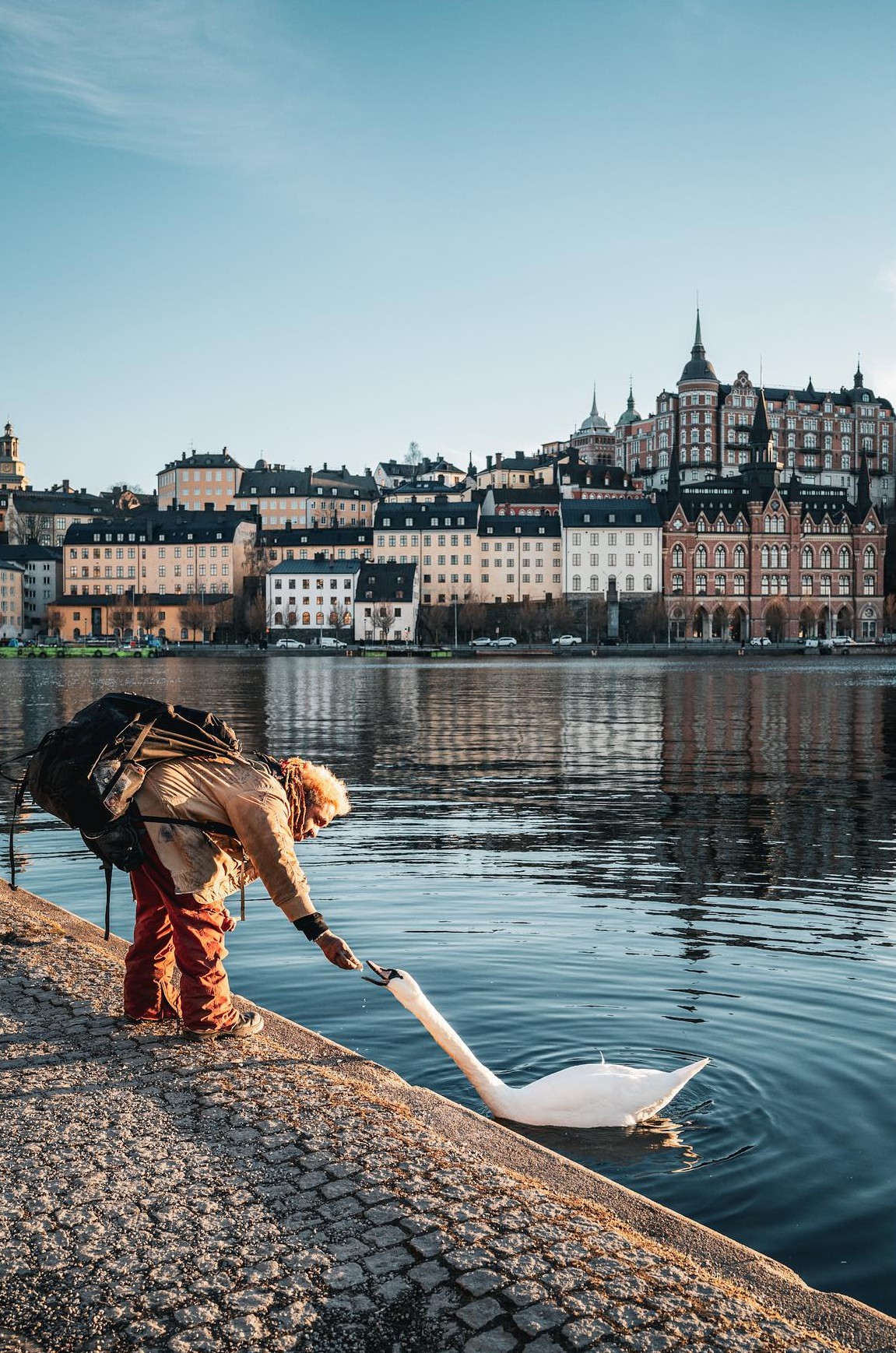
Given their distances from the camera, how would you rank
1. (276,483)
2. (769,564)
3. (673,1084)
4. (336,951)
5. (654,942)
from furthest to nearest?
(276,483) < (769,564) < (654,942) < (673,1084) < (336,951)

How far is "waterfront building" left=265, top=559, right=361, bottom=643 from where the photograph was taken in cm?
15338

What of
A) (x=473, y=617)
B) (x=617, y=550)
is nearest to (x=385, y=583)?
(x=473, y=617)

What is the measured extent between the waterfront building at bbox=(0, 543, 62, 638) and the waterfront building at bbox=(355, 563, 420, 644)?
1996 inches

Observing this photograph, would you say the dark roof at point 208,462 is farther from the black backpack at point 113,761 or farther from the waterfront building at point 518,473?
the black backpack at point 113,761

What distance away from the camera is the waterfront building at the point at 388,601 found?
150 m

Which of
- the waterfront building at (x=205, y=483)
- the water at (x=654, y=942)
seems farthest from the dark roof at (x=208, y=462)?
the water at (x=654, y=942)

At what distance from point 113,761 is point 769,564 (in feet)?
521

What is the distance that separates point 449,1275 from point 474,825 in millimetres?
14418

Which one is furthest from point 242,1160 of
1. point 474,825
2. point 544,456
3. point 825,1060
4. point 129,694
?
point 544,456

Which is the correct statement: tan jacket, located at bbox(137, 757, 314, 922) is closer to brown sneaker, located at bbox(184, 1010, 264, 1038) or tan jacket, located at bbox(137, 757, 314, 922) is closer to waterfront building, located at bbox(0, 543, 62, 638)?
brown sneaker, located at bbox(184, 1010, 264, 1038)

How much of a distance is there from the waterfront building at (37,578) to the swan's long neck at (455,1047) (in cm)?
17720

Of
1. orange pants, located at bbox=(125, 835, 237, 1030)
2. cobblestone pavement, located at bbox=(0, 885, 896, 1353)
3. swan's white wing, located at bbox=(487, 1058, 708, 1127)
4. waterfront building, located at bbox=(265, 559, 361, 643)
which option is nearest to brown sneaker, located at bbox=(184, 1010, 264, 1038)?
orange pants, located at bbox=(125, 835, 237, 1030)

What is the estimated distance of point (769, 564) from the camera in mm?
158625

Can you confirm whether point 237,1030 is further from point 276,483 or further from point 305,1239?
point 276,483
